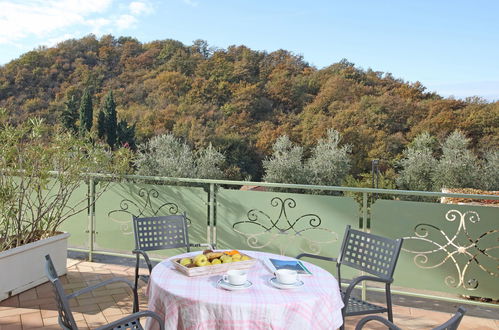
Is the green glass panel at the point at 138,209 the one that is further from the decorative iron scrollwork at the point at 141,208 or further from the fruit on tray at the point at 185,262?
the fruit on tray at the point at 185,262

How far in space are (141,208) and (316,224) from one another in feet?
5.34

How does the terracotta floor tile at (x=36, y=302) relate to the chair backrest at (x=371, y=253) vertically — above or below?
below

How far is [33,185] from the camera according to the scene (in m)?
3.54

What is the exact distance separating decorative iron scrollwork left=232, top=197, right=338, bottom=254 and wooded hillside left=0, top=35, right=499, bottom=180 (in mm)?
16882

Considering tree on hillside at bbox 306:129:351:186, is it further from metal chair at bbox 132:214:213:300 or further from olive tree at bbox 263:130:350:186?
metal chair at bbox 132:214:213:300

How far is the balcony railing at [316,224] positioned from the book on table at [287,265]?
1175mm

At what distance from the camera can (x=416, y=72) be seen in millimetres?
23547

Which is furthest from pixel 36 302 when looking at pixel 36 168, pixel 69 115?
pixel 69 115

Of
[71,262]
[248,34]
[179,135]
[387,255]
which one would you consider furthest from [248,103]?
[387,255]

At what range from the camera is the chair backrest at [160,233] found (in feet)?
8.82

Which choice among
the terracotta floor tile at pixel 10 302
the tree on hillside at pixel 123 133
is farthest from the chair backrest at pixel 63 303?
the tree on hillside at pixel 123 133

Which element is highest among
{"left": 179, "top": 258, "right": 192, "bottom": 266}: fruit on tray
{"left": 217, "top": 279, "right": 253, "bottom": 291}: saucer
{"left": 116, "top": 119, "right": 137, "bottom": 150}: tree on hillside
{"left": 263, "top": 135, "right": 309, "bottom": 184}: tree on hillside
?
{"left": 116, "top": 119, "right": 137, "bottom": 150}: tree on hillside

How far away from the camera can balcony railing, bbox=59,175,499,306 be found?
3.09 metres

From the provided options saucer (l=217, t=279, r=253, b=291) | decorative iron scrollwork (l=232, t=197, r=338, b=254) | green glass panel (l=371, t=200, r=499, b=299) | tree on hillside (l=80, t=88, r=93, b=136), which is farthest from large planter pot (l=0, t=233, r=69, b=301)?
tree on hillside (l=80, t=88, r=93, b=136)
